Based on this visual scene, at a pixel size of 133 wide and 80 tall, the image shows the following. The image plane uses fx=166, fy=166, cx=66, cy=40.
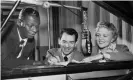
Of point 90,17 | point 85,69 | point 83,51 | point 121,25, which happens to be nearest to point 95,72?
point 85,69

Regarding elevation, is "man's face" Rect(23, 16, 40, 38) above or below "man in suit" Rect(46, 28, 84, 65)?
above

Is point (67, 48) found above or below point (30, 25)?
below

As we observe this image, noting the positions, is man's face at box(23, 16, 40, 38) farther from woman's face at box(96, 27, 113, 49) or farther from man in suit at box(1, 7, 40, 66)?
woman's face at box(96, 27, 113, 49)

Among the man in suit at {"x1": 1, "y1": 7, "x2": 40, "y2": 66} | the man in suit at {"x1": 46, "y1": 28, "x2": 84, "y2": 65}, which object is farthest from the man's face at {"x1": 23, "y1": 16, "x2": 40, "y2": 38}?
the man in suit at {"x1": 46, "y1": 28, "x2": 84, "y2": 65}

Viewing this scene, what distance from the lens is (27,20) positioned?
861mm

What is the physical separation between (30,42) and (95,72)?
17.4 inches

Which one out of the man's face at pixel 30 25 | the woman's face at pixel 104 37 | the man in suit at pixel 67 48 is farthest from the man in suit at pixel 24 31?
the woman's face at pixel 104 37

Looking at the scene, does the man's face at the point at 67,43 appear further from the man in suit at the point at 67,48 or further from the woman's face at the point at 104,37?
the woman's face at the point at 104,37

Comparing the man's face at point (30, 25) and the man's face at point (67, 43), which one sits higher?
the man's face at point (30, 25)

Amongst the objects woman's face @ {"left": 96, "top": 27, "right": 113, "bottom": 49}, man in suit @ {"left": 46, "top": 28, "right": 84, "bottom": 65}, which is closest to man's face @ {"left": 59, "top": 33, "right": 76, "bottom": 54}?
man in suit @ {"left": 46, "top": 28, "right": 84, "bottom": 65}

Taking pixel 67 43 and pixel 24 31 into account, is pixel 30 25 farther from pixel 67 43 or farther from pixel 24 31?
pixel 67 43

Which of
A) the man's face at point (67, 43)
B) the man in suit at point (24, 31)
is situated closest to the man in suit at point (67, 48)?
the man's face at point (67, 43)

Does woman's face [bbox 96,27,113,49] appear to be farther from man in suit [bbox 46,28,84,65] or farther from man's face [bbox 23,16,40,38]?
man's face [bbox 23,16,40,38]

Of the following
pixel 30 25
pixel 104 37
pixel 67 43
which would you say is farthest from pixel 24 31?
pixel 104 37
